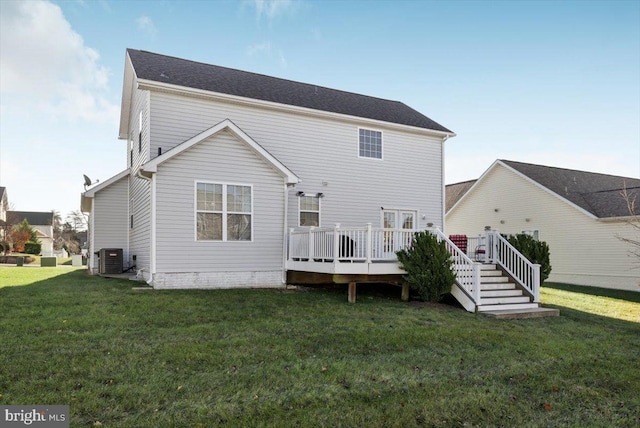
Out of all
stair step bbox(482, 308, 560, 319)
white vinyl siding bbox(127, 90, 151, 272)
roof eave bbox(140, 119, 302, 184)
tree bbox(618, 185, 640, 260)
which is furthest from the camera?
tree bbox(618, 185, 640, 260)

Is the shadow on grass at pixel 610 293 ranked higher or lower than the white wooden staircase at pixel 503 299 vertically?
lower

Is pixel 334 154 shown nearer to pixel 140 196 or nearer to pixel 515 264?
pixel 140 196

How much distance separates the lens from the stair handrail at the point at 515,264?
34.9ft

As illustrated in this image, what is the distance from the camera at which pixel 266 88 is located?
14406 mm

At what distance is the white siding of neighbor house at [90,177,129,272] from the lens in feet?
47.5

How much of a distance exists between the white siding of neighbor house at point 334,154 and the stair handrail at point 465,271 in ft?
14.8

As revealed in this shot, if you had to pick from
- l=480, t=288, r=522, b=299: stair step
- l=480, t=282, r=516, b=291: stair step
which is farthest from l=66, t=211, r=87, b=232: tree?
l=480, t=288, r=522, b=299: stair step

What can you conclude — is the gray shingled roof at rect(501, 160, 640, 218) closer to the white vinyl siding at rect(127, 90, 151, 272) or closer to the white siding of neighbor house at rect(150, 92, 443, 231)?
the white siding of neighbor house at rect(150, 92, 443, 231)

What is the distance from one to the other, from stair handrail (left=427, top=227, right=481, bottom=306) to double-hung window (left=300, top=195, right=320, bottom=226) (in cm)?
440

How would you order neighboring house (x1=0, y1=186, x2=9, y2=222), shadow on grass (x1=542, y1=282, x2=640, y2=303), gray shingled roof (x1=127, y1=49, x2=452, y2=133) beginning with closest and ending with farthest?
gray shingled roof (x1=127, y1=49, x2=452, y2=133)
shadow on grass (x1=542, y1=282, x2=640, y2=303)
neighboring house (x1=0, y1=186, x2=9, y2=222)

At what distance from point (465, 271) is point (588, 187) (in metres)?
15.8

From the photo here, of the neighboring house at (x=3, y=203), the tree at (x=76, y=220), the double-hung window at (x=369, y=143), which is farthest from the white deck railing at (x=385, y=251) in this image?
the tree at (x=76, y=220)

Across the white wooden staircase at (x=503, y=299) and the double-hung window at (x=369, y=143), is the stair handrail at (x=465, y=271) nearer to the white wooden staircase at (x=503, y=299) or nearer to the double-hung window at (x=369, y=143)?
the white wooden staircase at (x=503, y=299)

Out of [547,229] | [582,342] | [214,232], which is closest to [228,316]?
[214,232]
